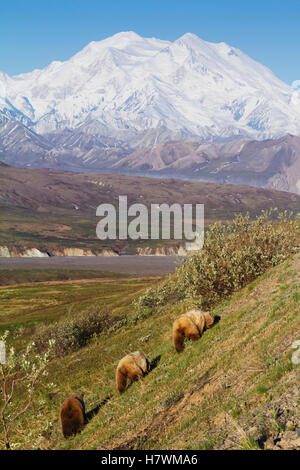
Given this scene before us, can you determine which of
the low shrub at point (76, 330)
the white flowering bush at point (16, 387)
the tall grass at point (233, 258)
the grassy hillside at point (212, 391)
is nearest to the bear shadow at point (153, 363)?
the grassy hillside at point (212, 391)

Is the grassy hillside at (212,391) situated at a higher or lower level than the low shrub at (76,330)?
higher

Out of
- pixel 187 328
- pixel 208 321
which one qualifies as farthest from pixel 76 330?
pixel 187 328

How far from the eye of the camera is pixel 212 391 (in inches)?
668

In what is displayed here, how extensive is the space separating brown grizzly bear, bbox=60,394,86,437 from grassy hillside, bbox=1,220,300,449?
0.47 m

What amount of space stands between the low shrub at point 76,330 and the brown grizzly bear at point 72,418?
28101 mm

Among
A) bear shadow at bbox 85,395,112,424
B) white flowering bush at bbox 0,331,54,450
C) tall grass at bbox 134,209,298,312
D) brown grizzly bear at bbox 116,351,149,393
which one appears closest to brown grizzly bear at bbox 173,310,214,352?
brown grizzly bear at bbox 116,351,149,393

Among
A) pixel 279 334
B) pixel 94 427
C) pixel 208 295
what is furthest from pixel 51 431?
pixel 208 295

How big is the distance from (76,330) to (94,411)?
1116 inches

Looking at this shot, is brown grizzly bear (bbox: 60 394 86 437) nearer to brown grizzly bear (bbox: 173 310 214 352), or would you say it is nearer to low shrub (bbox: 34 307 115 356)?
brown grizzly bear (bbox: 173 310 214 352)

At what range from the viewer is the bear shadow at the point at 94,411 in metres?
22.7

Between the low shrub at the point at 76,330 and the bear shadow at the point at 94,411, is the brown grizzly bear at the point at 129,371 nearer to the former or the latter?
the bear shadow at the point at 94,411

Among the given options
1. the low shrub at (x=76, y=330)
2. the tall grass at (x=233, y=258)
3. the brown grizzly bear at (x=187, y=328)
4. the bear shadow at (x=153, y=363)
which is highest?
the tall grass at (x=233, y=258)

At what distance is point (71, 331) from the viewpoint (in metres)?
50.5
